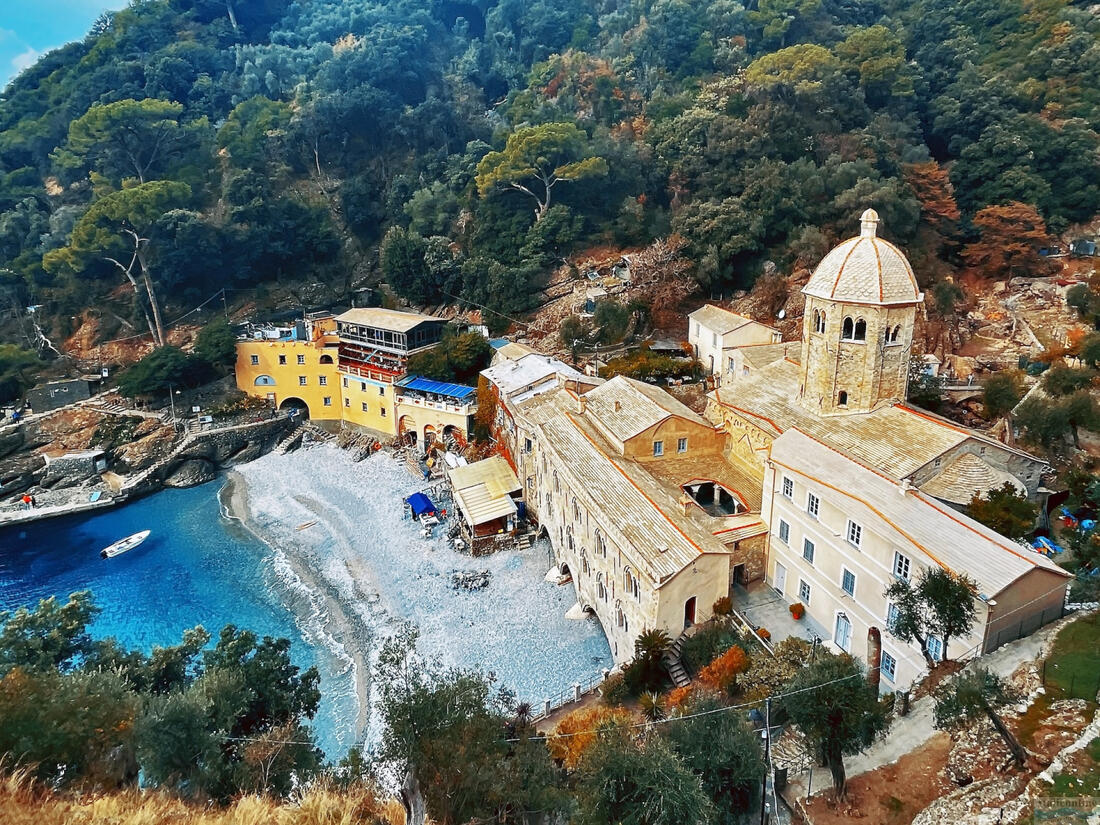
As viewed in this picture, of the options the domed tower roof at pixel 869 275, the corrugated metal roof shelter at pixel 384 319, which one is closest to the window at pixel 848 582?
the domed tower roof at pixel 869 275

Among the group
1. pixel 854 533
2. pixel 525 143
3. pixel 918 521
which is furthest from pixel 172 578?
pixel 525 143

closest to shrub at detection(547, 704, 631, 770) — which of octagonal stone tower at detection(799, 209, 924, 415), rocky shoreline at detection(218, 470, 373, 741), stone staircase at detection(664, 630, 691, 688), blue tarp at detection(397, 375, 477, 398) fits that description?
stone staircase at detection(664, 630, 691, 688)

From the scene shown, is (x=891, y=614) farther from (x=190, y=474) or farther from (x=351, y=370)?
(x=190, y=474)

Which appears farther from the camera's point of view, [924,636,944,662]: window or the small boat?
the small boat

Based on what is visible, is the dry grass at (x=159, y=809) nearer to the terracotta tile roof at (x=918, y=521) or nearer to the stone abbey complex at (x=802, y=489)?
the stone abbey complex at (x=802, y=489)

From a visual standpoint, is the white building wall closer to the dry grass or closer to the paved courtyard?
the paved courtyard

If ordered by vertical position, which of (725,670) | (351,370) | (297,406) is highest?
(351,370)
